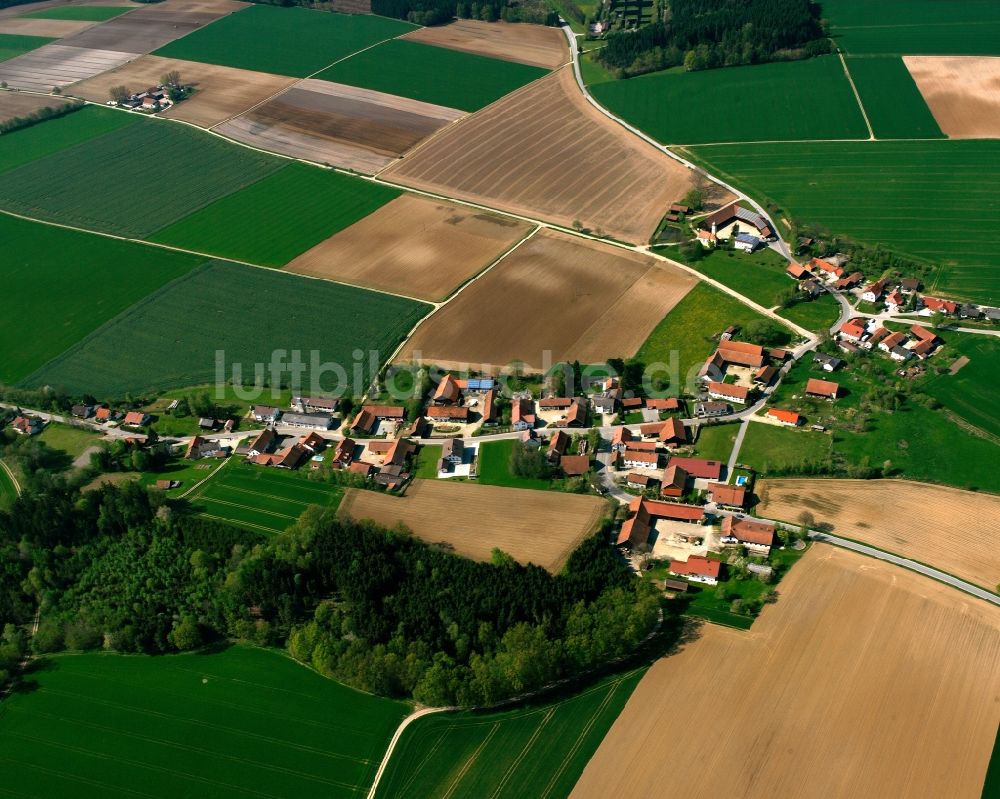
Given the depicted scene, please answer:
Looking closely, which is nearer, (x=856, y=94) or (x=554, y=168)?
(x=554, y=168)

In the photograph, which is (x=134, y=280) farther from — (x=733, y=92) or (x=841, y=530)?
(x=733, y=92)

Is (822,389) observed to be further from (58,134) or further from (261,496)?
(58,134)

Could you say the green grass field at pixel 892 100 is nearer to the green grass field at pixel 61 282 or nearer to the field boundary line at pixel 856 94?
the field boundary line at pixel 856 94

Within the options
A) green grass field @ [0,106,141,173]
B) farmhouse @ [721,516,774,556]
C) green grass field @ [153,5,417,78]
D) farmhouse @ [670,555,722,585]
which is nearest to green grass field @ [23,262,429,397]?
farmhouse @ [670,555,722,585]

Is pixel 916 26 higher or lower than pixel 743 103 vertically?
higher

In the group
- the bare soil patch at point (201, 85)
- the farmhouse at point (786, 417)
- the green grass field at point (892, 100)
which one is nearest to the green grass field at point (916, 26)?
the green grass field at point (892, 100)

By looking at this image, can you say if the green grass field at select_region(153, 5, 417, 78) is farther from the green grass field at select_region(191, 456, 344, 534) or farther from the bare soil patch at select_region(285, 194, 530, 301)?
the green grass field at select_region(191, 456, 344, 534)

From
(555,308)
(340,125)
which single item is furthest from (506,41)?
(555,308)
